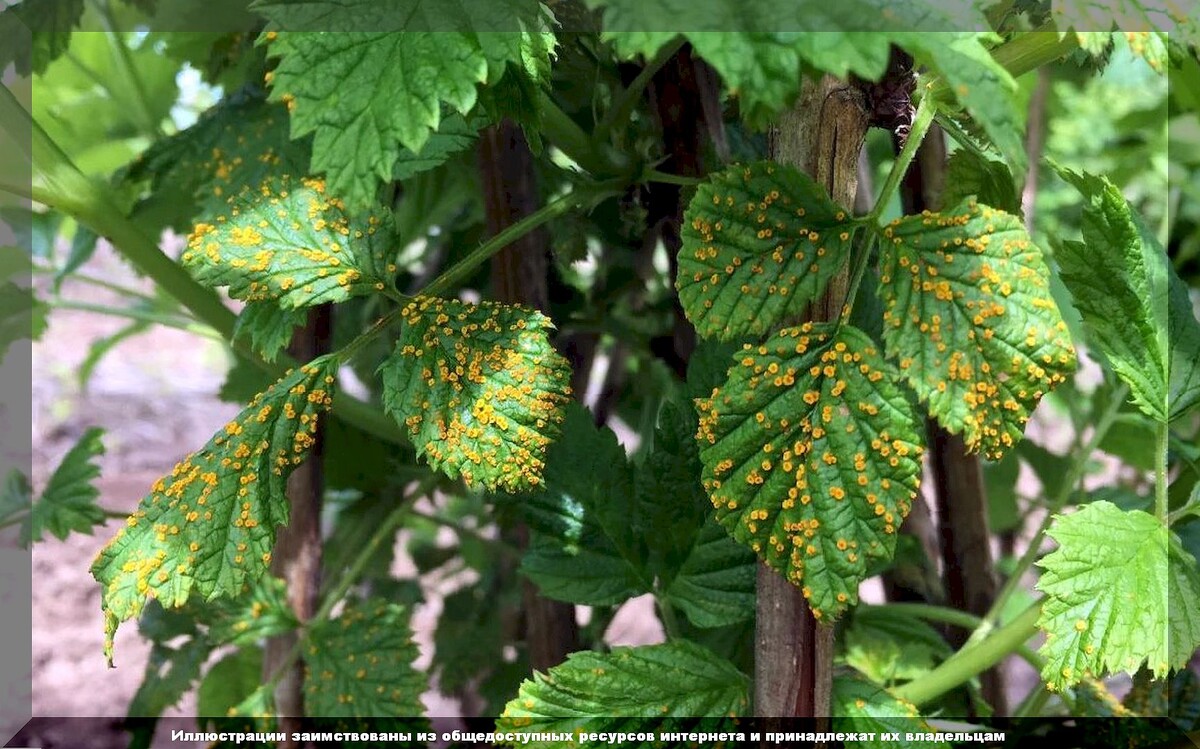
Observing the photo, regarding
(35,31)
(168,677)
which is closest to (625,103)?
(35,31)

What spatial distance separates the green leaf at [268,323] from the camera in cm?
61

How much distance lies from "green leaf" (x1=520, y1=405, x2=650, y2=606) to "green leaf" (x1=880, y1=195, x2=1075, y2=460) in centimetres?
27

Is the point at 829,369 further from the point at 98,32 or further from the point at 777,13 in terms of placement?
the point at 98,32

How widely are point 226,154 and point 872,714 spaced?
607 mm

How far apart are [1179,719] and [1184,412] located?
34cm

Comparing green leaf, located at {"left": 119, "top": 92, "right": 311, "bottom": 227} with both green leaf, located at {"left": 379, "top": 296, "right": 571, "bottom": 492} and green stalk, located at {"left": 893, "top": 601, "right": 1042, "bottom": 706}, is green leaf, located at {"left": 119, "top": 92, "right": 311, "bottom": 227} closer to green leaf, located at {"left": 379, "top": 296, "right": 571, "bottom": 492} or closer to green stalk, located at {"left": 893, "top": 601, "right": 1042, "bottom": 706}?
green leaf, located at {"left": 379, "top": 296, "right": 571, "bottom": 492}

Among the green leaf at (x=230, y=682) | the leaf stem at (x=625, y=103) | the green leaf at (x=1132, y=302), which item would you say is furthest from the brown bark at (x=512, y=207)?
the green leaf at (x=230, y=682)

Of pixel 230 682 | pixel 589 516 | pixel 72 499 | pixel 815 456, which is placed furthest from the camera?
pixel 230 682

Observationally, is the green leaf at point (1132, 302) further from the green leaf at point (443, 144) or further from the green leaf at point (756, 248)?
the green leaf at point (443, 144)

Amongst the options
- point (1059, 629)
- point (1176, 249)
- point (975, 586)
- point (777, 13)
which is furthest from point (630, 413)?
point (1176, 249)

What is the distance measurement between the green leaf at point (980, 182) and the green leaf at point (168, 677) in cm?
70

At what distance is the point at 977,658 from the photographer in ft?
2.21

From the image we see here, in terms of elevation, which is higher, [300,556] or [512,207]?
[512,207]

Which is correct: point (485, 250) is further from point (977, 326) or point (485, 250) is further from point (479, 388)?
point (977, 326)
